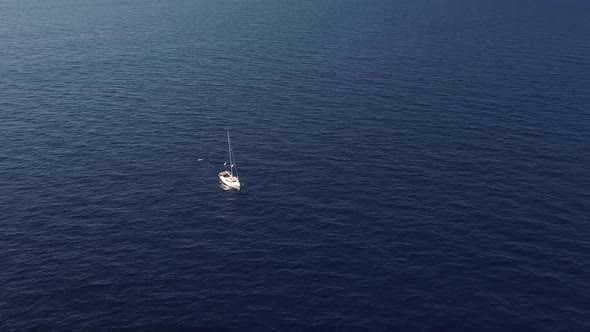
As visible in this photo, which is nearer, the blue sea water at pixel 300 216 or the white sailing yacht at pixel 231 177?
the blue sea water at pixel 300 216

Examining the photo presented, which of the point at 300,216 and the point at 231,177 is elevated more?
the point at 231,177

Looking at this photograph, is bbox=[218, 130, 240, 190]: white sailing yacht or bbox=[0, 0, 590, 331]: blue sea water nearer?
bbox=[0, 0, 590, 331]: blue sea water

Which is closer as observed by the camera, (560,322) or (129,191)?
(560,322)

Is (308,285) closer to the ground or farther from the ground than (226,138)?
closer to the ground

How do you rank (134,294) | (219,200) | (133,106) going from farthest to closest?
(133,106)
(219,200)
(134,294)

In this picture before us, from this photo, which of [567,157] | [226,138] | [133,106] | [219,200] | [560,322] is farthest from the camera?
[133,106]

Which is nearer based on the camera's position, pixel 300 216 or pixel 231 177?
pixel 300 216

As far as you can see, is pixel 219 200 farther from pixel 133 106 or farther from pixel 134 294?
pixel 133 106

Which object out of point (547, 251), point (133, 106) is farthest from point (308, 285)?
point (133, 106)

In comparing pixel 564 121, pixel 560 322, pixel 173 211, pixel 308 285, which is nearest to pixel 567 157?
pixel 564 121
